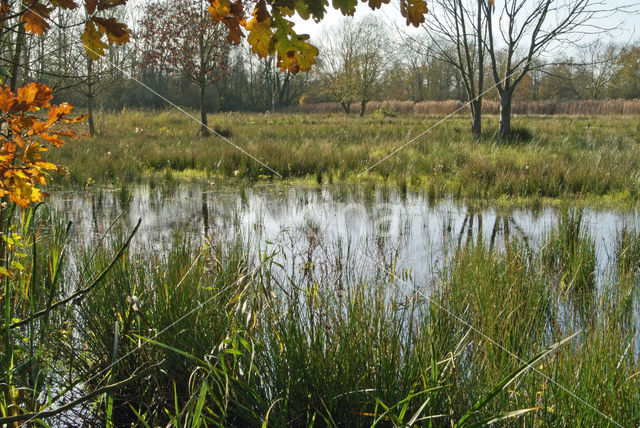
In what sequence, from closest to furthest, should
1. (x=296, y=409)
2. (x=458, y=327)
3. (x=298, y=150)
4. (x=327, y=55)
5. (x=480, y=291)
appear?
(x=296, y=409), (x=458, y=327), (x=480, y=291), (x=298, y=150), (x=327, y=55)

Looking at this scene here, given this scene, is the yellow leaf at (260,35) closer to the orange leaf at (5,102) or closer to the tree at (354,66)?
the orange leaf at (5,102)

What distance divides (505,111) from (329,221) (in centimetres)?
888

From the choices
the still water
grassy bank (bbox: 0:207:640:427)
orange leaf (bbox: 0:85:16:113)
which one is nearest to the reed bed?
the still water

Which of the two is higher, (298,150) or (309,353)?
(298,150)

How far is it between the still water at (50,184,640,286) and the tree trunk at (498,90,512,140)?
6421 mm

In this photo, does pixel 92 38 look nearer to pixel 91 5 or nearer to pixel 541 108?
pixel 91 5

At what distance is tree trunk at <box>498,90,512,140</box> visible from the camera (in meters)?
12.0

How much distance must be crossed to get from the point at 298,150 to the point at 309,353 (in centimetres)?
765

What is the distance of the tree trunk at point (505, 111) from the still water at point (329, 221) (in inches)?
253

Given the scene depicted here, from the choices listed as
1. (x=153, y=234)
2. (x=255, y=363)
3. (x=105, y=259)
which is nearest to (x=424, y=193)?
(x=153, y=234)

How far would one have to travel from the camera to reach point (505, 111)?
12375 mm

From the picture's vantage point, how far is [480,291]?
8.46 feet

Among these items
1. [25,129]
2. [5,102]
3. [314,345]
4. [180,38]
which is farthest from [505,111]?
[5,102]

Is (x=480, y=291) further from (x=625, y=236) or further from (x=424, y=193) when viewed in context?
(x=424, y=193)
